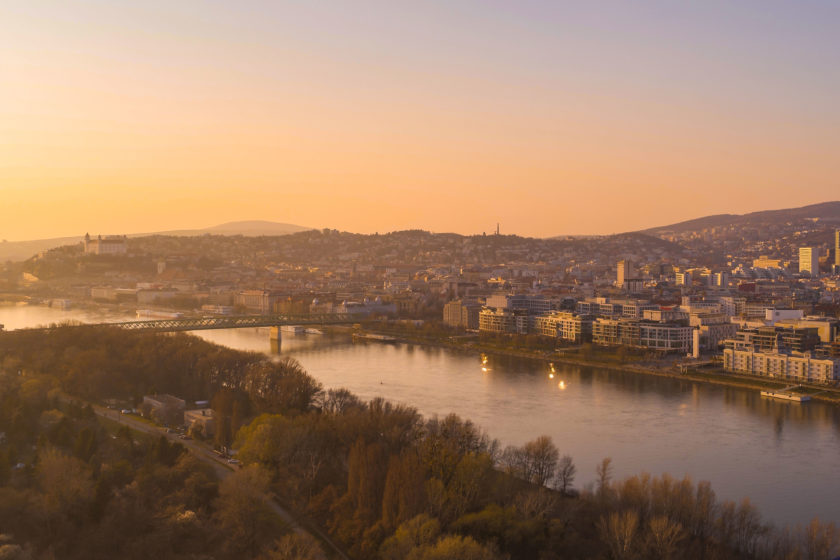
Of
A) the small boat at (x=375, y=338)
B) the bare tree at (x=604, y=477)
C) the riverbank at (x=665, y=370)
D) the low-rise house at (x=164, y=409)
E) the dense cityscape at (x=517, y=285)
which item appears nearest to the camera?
the bare tree at (x=604, y=477)

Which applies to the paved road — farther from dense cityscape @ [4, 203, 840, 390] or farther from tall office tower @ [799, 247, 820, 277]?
tall office tower @ [799, 247, 820, 277]

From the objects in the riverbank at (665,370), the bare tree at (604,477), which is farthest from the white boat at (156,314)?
the bare tree at (604,477)

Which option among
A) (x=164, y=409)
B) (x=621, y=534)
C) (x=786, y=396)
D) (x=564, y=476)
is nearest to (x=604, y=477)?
(x=564, y=476)

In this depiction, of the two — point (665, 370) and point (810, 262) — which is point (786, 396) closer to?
point (665, 370)

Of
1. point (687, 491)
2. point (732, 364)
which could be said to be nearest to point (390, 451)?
point (687, 491)

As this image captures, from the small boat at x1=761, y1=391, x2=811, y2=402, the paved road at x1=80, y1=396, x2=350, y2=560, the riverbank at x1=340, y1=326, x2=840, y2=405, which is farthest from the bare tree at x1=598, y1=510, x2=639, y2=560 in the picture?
the riverbank at x1=340, y1=326, x2=840, y2=405

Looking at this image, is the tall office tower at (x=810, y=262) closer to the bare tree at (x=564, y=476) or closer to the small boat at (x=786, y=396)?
the small boat at (x=786, y=396)
